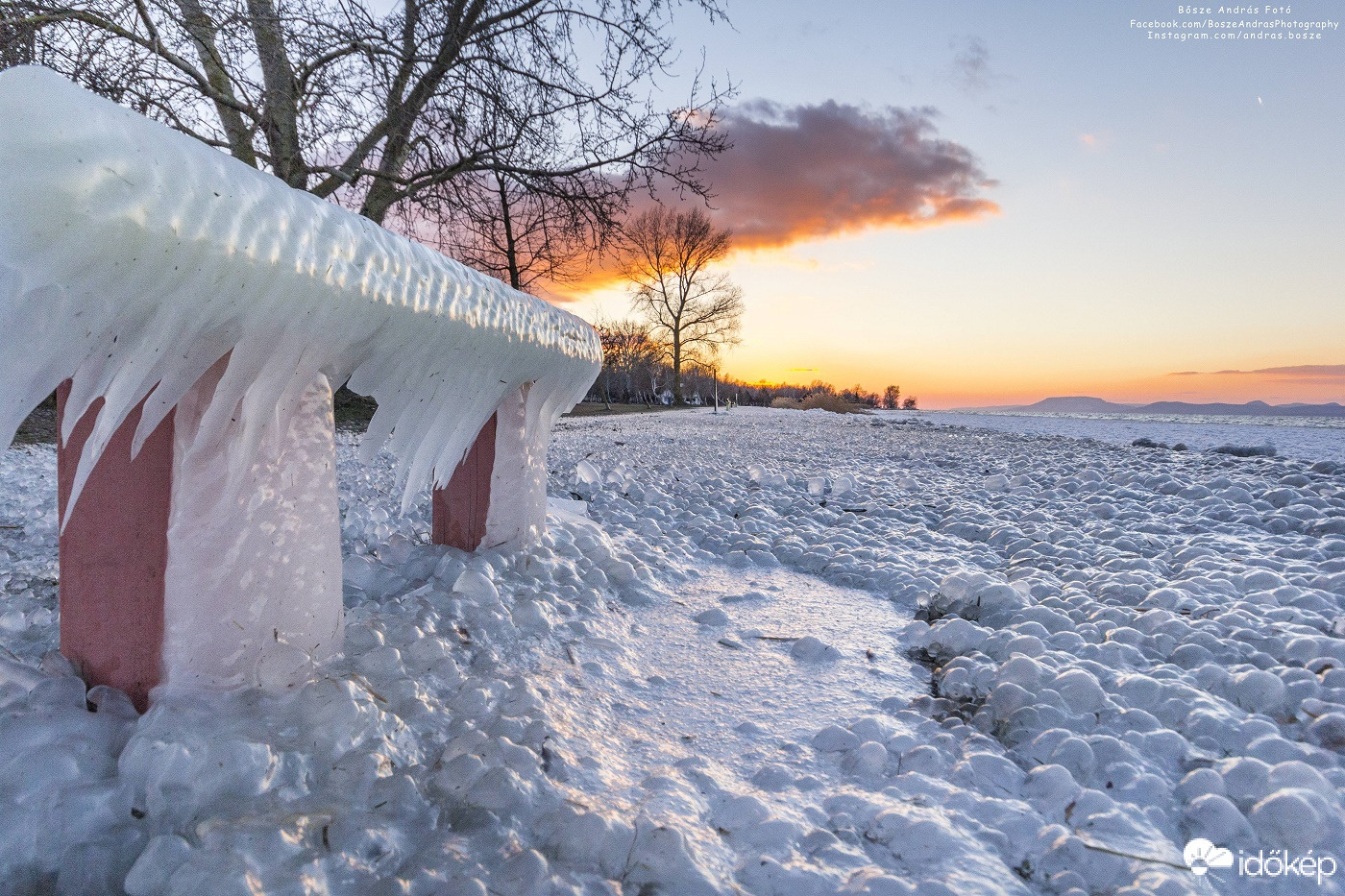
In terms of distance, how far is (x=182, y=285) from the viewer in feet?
2.27

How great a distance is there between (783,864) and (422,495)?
90.6 inches

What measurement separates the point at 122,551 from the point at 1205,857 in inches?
63.2

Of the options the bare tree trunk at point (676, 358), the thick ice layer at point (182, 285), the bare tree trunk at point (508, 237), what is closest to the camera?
the thick ice layer at point (182, 285)

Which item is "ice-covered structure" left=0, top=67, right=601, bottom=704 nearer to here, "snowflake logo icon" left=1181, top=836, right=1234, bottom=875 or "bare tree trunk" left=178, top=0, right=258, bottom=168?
"snowflake logo icon" left=1181, top=836, right=1234, bottom=875

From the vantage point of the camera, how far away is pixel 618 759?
1.02 metres

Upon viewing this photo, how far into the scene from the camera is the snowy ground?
75 cm

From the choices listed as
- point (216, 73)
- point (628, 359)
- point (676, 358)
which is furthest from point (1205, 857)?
point (628, 359)

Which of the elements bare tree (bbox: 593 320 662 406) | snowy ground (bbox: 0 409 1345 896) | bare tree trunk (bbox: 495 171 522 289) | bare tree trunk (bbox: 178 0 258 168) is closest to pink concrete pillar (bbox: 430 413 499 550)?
snowy ground (bbox: 0 409 1345 896)

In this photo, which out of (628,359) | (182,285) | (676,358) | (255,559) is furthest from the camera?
(628,359)

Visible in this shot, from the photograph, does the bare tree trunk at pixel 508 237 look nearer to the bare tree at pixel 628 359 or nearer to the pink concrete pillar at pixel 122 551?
the pink concrete pillar at pixel 122 551

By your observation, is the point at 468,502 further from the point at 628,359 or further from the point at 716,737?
the point at 628,359

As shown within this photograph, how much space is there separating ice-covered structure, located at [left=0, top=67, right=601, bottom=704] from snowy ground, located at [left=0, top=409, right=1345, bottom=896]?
4.8 inches

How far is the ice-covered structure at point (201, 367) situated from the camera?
61 centimetres

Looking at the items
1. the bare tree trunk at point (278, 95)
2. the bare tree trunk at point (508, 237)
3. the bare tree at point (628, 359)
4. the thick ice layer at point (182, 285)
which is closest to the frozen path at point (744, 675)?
the thick ice layer at point (182, 285)
